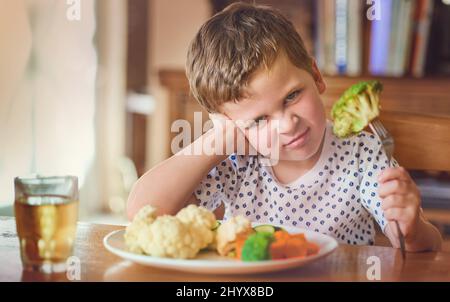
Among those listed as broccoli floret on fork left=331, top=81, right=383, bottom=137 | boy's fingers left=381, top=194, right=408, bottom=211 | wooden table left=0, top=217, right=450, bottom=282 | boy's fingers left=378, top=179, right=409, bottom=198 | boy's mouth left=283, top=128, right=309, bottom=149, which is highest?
broccoli floret on fork left=331, top=81, right=383, bottom=137

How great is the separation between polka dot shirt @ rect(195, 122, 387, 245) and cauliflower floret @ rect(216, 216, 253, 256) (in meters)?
0.46

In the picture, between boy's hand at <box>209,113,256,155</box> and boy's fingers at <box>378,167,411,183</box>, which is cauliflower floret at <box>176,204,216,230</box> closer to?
boy's fingers at <box>378,167,411,183</box>

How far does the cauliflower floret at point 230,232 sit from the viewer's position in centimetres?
90

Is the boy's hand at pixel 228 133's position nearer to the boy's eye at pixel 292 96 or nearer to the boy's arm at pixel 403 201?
the boy's eye at pixel 292 96

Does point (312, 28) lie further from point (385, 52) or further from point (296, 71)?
point (296, 71)

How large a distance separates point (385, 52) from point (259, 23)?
146cm

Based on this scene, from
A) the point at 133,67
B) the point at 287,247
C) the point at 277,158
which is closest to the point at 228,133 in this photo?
the point at 277,158

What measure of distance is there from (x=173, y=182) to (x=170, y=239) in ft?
1.41

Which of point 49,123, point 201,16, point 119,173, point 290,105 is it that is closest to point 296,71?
point 290,105

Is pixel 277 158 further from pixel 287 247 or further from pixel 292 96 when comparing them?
pixel 287 247

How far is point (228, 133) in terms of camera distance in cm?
133

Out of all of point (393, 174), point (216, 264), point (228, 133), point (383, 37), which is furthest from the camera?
point (383, 37)

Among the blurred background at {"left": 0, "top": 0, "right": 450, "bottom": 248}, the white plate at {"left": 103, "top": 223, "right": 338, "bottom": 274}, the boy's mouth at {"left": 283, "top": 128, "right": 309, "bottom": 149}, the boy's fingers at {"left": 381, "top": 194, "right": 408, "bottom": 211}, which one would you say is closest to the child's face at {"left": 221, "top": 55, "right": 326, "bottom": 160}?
the boy's mouth at {"left": 283, "top": 128, "right": 309, "bottom": 149}

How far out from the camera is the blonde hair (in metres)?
1.19
